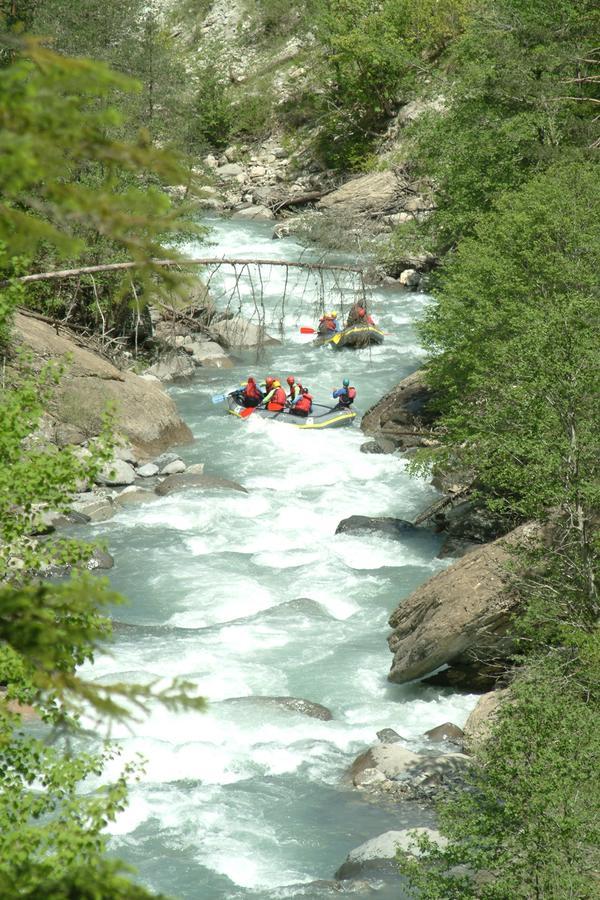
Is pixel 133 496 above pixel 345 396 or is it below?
below

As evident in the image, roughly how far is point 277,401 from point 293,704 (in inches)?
437

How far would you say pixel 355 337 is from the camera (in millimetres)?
27422

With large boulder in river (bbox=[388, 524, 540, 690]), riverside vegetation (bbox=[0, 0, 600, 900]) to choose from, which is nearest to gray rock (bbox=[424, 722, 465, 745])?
large boulder in river (bbox=[388, 524, 540, 690])

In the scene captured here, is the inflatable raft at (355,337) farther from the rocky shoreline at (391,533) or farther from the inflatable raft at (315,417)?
the inflatable raft at (315,417)

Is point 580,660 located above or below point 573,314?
below

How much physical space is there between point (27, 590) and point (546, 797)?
503 cm

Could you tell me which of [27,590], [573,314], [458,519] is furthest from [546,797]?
[458,519]

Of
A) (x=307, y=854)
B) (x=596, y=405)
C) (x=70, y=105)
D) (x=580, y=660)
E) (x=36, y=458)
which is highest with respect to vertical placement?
(x=70, y=105)

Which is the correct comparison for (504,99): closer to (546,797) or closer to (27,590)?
(546,797)

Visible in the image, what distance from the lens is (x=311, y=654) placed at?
14305 millimetres

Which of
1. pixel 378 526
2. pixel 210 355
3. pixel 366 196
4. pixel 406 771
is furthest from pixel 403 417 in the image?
pixel 366 196

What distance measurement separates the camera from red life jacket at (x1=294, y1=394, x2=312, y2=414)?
23.1m

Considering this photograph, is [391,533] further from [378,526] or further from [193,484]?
[193,484]

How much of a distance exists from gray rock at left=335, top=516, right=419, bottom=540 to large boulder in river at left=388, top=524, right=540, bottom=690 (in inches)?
156
